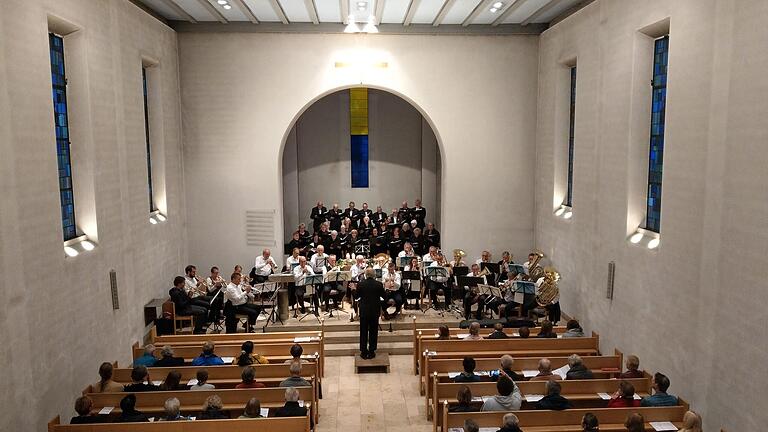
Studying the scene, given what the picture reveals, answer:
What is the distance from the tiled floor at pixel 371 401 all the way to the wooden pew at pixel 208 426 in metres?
2.06

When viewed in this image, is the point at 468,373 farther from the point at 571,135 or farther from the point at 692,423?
the point at 571,135

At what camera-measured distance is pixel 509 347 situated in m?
9.95

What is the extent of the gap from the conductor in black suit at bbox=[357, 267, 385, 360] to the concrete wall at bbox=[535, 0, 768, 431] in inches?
159

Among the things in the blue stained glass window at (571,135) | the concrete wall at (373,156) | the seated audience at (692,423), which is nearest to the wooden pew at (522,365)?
the seated audience at (692,423)

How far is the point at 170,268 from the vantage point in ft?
44.9

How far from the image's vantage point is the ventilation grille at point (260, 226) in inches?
601

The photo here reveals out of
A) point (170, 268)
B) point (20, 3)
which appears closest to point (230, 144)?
point (170, 268)

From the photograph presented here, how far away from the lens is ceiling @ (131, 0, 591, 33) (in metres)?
12.8

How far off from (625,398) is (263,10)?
34.1ft

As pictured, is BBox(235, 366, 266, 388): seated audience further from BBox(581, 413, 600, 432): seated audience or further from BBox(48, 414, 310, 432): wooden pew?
BBox(581, 413, 600, 432): seated audience

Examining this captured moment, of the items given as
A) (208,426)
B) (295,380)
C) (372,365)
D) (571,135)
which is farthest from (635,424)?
(571,135)


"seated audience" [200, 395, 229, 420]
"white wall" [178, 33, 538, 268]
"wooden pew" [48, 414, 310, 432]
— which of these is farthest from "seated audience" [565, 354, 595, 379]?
"white wall" [178, 33, 538, 268]

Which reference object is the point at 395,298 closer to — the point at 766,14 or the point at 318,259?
the point at 318,259

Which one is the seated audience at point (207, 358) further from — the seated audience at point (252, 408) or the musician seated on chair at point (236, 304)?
the musician seated on chair at point (236, 304)
